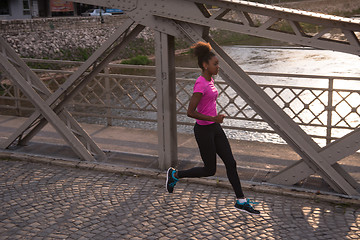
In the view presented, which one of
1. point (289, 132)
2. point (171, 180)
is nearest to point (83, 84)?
point (171, 180)

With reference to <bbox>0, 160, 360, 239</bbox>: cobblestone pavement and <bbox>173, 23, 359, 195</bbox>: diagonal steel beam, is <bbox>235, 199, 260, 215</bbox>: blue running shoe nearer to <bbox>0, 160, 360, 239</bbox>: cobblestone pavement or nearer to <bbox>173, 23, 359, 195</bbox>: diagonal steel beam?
<bbox>0, 160, 360, 239</bbox>: cobblestone pavement

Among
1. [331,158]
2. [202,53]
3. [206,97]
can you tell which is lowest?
[331,158]

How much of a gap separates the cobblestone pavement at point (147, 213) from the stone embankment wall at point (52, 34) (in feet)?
78.9

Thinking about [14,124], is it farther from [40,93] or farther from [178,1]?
[178,1]

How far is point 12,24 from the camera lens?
30.1 metres

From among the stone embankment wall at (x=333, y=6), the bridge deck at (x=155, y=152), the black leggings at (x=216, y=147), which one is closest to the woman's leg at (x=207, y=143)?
the black leggings at (x=216, y=147)

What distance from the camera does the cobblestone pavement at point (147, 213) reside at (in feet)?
16.6

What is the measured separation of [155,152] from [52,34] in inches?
1072

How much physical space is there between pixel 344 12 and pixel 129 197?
6847 cm

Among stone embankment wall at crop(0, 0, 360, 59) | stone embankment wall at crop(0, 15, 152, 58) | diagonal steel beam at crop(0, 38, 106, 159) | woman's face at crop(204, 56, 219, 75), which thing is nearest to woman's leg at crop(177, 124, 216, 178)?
woman's face at crop(204, 56, 219, 75)

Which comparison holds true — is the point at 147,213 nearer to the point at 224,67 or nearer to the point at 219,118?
the point at 219,118

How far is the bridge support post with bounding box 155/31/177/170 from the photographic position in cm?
650

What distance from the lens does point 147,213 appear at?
5.56 metres

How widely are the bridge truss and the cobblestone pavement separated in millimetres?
467
